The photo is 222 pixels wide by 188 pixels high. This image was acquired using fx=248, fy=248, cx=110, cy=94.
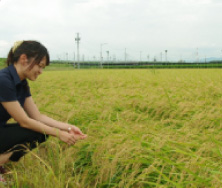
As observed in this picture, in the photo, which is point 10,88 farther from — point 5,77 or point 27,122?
point 27,122

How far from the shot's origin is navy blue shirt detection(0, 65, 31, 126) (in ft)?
5.22

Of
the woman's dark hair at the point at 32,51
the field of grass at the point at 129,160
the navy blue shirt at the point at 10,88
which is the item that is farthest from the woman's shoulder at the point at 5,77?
the field of grass at the point at 129,160

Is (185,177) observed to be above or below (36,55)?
below

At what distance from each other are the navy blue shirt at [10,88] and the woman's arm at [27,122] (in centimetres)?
5

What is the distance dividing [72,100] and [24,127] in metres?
2.16

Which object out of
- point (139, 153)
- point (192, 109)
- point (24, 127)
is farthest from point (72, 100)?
point (139, 153)

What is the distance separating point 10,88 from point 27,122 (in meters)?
0.25

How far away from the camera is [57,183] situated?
1.26 m

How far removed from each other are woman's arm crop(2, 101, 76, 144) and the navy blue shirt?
48mm

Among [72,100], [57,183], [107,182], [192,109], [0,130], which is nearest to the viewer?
[57,183]

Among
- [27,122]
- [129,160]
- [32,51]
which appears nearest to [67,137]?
[27,122]

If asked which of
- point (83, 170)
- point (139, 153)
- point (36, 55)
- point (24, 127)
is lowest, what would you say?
point (83, 170)

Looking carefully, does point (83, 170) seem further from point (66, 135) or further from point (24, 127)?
point (24, 127)

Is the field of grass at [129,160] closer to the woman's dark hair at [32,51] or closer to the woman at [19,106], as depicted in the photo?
the woman at [19,106]
